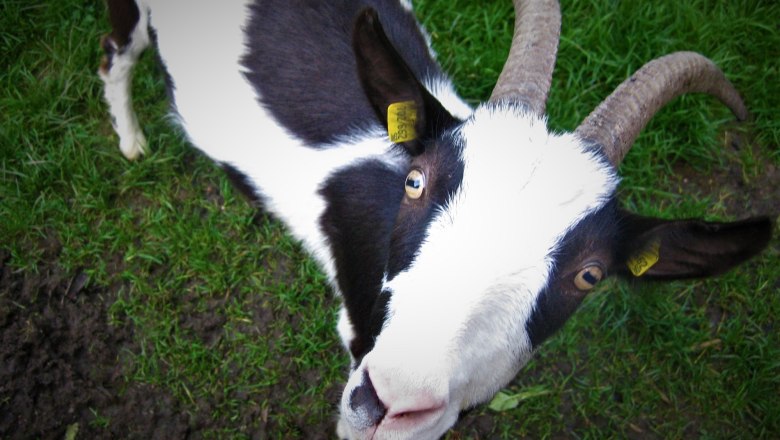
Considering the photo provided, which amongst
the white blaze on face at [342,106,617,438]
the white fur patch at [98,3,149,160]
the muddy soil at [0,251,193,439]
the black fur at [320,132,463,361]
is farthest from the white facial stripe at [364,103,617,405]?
the white fur patch at [98,3,149,160]

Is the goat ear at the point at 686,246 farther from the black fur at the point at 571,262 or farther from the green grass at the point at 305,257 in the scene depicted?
the green grass at the point at 305,257

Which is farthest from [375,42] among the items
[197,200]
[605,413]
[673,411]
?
[673,411]

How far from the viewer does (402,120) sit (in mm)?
2273

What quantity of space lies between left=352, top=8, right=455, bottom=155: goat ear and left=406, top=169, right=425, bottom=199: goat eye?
0.16 m

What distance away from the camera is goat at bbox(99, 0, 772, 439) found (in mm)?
1864

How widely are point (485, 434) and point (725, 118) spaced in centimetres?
255

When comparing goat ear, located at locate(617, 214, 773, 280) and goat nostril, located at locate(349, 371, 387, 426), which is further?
goat ear, located at locate(617, 214, 773, 280)

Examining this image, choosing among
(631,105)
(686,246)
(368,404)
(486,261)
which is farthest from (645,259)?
(368,404)

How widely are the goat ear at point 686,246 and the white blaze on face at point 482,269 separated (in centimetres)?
21

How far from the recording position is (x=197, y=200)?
12.5 feet

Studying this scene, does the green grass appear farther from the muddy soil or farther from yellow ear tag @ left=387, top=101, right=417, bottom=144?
yellow ear tag @ left=387, top=101, right=417, bottom=144

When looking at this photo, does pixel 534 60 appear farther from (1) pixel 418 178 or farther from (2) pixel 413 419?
(2) pixel 413 419

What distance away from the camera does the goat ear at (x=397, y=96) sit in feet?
7.00

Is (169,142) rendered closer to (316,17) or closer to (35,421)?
(316,17)
